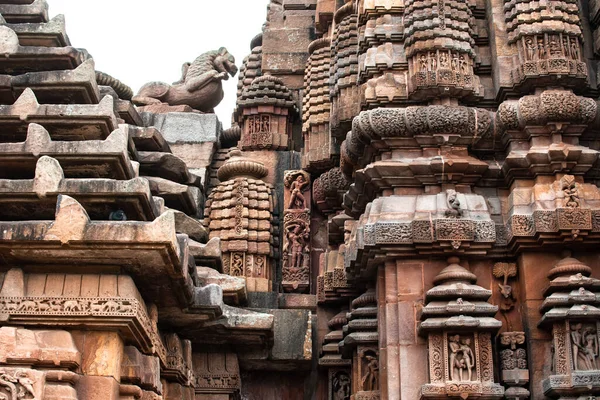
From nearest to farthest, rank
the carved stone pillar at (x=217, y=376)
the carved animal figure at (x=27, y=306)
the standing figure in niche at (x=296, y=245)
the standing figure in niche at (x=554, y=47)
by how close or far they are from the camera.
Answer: the carved animal figure at (x=27, y=306) → the standing figure in niche at (x=554, y=47) → the carved stone pillar at (x=217, y=376) → the standing figure in niche at (x=296, y=245)

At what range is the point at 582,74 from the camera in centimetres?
1252

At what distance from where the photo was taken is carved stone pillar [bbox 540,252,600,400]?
10609mm

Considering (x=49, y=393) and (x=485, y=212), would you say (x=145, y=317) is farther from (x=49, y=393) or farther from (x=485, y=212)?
(x=485, y=212)

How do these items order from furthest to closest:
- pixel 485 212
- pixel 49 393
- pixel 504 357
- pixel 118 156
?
pixel 485 212
pixel 504 357
pixel 118 156
pixel 49 393

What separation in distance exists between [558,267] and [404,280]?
79.5 inches

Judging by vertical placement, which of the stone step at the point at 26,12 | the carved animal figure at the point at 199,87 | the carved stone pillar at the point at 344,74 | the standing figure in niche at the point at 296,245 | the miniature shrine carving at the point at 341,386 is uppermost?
the carved animal figure at the point at 199,87

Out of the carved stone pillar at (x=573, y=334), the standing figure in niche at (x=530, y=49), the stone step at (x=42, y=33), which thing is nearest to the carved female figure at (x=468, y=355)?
the carved stone pillar at (x=573, y=334)

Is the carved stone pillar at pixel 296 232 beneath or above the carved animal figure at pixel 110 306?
above

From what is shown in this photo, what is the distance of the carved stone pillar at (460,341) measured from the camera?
10.7 meters

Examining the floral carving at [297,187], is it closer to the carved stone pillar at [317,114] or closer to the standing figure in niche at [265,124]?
the carved stone pillar at [317,114]

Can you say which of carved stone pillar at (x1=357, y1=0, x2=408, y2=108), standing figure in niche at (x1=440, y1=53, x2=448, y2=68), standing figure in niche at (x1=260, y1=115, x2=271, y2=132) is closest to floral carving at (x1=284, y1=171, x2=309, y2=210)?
standing figure in niche at (x1=260, y1=115, x2=271, y2=132)

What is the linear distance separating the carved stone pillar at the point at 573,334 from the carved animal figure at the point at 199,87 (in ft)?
36.6

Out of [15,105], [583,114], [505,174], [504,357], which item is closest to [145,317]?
[15,105]

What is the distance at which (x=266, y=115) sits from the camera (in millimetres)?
18672
